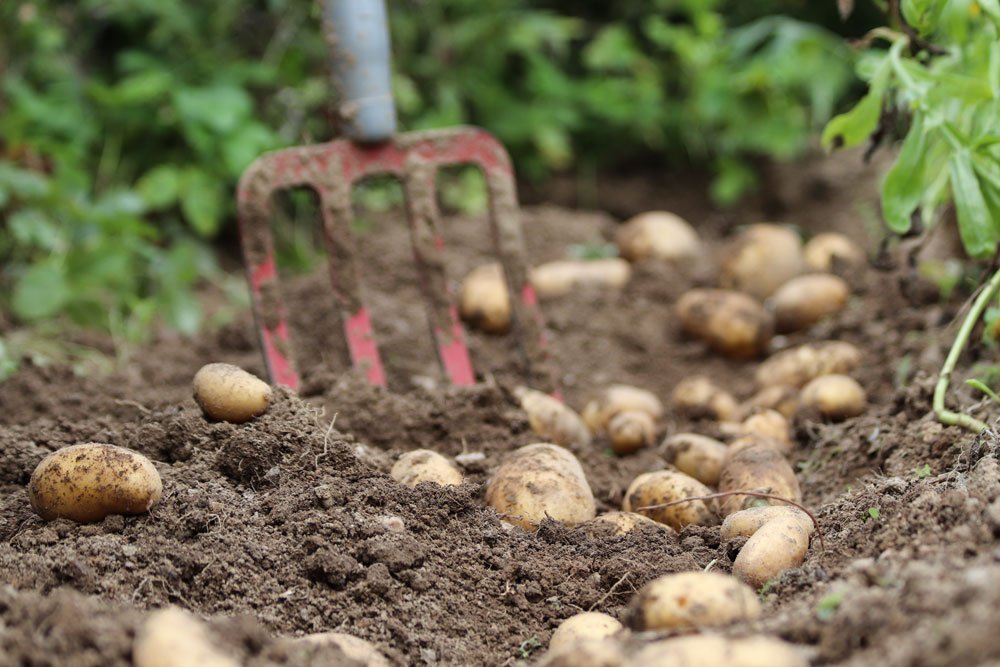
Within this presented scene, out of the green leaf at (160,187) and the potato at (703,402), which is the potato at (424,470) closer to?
the potato at (703,402)

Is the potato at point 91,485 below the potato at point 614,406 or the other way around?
the other way around

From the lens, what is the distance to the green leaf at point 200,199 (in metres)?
4.52

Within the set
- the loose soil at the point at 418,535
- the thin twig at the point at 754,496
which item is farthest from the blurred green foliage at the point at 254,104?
the thin twig at the point at 754,496

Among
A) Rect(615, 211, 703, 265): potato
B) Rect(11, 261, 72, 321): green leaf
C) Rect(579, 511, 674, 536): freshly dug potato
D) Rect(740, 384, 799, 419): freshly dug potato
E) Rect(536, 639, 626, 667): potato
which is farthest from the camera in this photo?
Rect(615, 211, 703, 265): potato

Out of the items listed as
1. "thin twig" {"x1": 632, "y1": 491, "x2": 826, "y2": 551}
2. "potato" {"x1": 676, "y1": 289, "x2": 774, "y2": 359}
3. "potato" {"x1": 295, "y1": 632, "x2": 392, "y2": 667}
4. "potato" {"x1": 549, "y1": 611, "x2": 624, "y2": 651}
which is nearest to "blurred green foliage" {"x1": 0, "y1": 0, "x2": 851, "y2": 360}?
"potato" {"x1": 676, "y1": 289, "x2": 774, "y2": 359}

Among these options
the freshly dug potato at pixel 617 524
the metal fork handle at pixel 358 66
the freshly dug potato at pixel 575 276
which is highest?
the metal fork handle at pixel 358 66

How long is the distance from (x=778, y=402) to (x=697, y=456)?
47 centimetres

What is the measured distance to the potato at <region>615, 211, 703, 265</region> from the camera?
4.16m

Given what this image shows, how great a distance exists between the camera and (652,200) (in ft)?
18.0

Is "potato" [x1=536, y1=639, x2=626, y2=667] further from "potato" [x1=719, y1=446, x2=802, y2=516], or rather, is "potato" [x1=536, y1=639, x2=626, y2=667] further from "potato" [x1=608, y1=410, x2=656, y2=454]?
"potato" [x1=608, y1=410, x2=656, y2=454]

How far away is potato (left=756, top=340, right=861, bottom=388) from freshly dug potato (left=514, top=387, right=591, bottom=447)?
0.69 meters

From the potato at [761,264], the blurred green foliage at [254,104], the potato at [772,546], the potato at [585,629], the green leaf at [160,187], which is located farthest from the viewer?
the green leaf at [160,187]

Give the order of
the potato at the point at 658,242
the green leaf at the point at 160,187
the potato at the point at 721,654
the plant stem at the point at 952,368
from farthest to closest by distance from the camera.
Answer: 1. the green leaf at the point at 160,187
2. the potato at the point at 658,242
3. the plant stem at the point at 952,368
4. the potato at the point at 721,654

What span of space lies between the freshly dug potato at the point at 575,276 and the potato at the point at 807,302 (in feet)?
2.14
